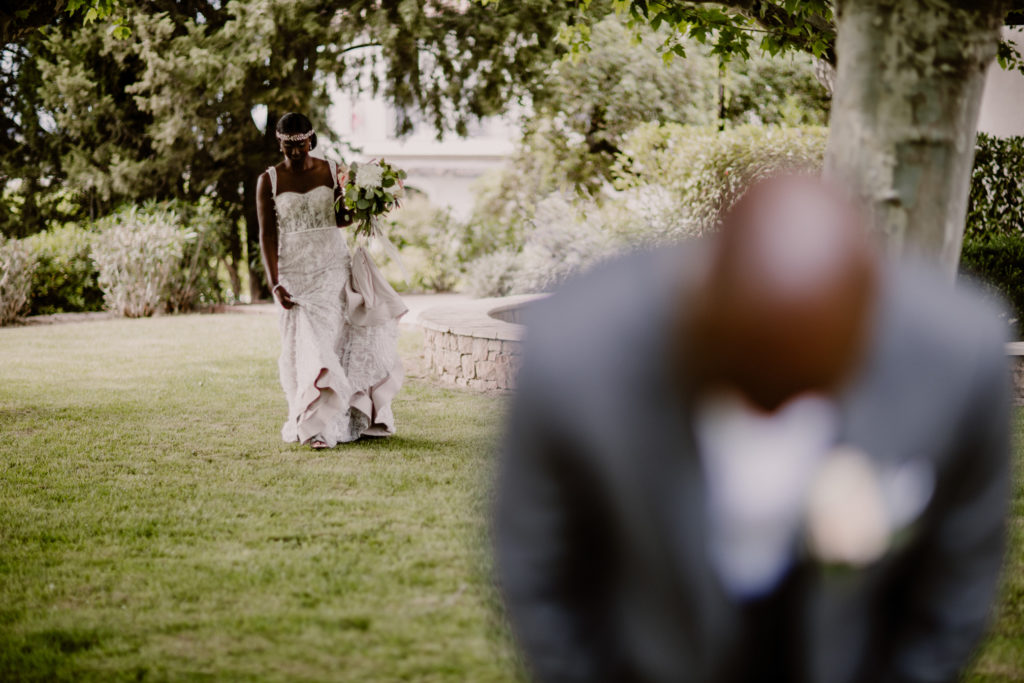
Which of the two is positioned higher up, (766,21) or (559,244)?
(766,21)

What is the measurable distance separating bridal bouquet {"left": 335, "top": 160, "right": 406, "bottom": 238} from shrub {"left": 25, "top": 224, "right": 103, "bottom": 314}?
11.9 metres

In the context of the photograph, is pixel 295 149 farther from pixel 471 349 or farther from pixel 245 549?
pixel 471 349

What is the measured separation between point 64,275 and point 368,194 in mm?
12505

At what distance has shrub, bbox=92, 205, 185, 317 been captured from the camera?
17016 millimetres

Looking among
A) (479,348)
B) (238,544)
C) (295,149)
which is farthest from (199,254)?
(238,544)

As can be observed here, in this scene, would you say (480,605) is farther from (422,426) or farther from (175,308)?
(175,308)

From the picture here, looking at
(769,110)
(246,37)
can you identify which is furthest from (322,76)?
(769,110)

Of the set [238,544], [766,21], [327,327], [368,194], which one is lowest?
[238,544]

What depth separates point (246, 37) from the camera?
59.0 feet

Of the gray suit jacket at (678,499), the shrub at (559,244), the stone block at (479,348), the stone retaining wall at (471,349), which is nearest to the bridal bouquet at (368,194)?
the stone retaining wall at (471,349)

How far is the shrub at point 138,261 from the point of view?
1702 centimetres

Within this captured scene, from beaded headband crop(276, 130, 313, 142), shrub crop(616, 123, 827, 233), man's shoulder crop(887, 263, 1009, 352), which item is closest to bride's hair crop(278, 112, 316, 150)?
beaded headband crop(276, 130, 313, 142)

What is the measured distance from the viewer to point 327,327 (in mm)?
7254

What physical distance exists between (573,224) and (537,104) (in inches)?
204
